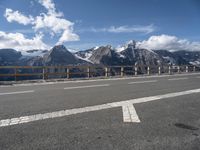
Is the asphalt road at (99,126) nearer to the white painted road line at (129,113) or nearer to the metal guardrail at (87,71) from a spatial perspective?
the white painted road line at (129,113)

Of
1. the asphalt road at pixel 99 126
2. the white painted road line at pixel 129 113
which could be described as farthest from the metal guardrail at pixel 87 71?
the white painted road line at pixel 129 113

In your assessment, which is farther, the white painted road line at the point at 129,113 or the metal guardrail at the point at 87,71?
the metal guardrail at the point at 87,71

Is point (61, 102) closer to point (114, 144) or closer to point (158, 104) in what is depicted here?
point (158, 104)

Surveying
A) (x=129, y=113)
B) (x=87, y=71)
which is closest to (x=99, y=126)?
(x=129, y=113)

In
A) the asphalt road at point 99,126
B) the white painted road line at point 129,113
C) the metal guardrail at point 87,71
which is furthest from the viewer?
the metal guardrail at point 87,71

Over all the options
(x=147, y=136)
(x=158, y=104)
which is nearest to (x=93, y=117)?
(x=147, y=136)

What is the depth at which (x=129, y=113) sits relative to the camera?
6.95 m

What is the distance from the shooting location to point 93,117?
6.43m

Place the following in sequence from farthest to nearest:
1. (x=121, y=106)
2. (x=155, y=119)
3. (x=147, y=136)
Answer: (x=121, y=106)
(x=155, y=119)
(x=147, y=136)

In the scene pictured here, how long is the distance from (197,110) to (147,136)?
3.25m

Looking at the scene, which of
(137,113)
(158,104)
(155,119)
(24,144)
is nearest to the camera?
(24,144)

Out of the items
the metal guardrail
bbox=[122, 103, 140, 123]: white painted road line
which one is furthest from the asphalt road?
the metal guardrail

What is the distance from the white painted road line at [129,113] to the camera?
20.5 ft

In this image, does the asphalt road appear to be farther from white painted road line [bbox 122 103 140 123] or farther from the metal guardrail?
the metal guardrail
